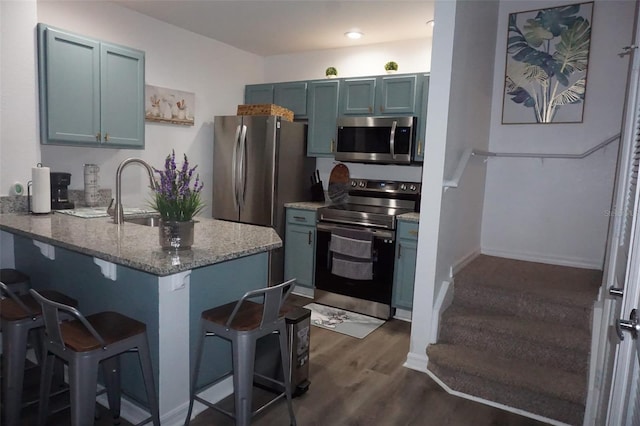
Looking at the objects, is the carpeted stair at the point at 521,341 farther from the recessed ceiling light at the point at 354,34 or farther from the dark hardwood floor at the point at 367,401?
the recessed ceiling light at the point at 354,34

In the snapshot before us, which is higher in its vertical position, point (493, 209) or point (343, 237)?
point (493, 209)

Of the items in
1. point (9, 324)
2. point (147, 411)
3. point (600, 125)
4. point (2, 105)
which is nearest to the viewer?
point (9, 324)

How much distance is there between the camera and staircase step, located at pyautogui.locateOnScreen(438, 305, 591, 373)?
249 cm

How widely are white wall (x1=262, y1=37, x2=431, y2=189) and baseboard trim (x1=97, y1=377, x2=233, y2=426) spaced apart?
8.92ft

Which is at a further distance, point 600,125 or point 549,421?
point 600,125

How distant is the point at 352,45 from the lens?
14.6ft

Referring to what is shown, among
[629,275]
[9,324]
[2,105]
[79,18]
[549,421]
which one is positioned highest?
[79,18]

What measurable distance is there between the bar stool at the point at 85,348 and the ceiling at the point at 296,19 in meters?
2.72

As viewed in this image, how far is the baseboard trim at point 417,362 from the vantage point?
9.10 ft

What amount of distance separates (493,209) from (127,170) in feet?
11.3

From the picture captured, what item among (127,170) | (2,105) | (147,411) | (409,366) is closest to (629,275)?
(409,366)

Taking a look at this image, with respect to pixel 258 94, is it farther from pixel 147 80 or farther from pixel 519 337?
pixel 519 337

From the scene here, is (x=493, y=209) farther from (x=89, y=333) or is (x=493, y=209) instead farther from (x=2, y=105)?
(x=2, y=105)

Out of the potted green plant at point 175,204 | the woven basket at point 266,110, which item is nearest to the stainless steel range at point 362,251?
the woven basket at point 266,110
